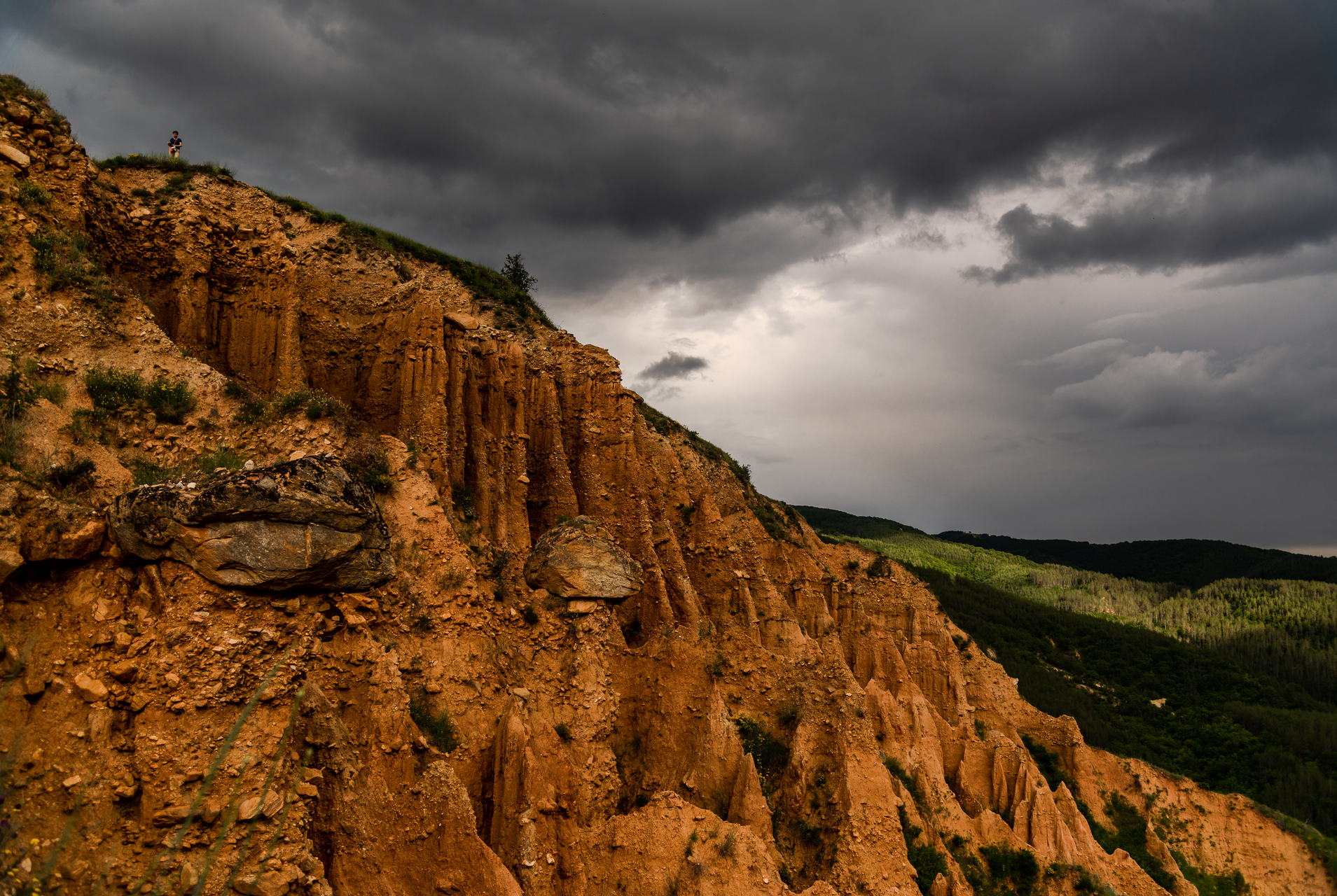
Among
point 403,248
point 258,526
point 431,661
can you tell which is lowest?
point 431,661

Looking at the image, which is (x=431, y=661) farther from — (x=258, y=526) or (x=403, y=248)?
(x=403, y=248)

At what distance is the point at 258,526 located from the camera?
11.0 m

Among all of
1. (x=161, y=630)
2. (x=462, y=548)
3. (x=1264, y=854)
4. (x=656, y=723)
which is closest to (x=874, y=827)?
(x=656, y=723)

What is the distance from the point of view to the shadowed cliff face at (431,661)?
32.4 feet

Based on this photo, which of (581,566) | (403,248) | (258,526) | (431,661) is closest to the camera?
(258,526)

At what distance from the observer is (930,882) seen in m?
21.9

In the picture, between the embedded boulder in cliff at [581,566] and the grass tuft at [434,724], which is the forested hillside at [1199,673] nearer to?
the embedded boulder in cliff at [581,566]

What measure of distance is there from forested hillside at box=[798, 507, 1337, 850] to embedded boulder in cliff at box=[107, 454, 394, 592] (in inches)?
1516

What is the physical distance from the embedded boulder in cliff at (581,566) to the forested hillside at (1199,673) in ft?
98.6

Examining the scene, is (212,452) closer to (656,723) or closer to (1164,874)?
(656,723)

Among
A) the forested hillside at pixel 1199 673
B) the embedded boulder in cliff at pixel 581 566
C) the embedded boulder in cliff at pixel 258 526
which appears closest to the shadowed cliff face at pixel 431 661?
the embedded boulder in cliff at pixel 258 526

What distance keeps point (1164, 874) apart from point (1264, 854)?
12177mm

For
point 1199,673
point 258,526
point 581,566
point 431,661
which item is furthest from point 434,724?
point 1199,673

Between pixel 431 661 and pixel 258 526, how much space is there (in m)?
5.55
